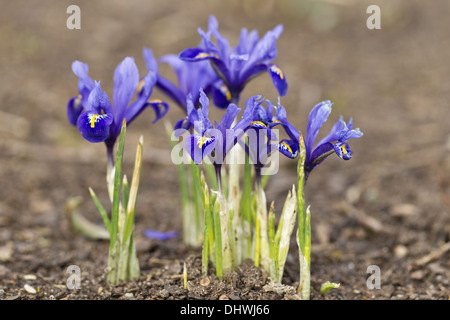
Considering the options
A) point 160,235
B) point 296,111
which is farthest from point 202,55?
point 296,111

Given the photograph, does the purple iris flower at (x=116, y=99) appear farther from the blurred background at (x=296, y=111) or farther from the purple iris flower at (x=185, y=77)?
the blurred background at (x=296, y=111)

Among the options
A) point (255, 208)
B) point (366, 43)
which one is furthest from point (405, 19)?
point (255, 208)

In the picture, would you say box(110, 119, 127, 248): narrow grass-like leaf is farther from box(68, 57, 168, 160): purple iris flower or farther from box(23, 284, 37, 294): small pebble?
box(23, 284, 37, 294): small pebble

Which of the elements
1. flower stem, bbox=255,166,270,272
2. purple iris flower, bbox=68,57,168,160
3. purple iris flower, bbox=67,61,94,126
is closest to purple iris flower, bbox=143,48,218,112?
purple iris flower, bbox=68,57,168,160

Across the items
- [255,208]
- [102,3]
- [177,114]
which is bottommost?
[255,208]
